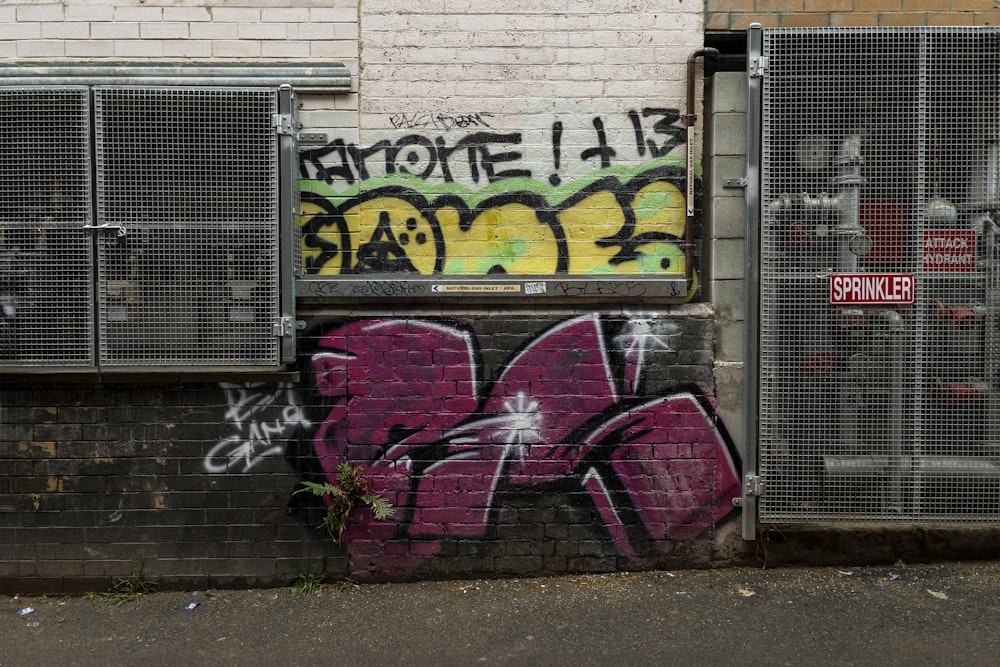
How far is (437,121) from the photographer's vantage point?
4570 mm

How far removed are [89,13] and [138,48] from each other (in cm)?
34

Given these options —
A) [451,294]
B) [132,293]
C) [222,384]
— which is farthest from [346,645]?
[132,293]

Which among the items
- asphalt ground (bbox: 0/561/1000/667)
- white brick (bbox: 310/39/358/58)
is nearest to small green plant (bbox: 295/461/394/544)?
asphalt ground (bbox: 0/561/1000/667)

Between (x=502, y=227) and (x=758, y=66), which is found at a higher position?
(x=758, y=66)

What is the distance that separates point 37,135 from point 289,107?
1.42 meters

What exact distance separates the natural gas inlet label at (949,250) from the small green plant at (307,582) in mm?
3988

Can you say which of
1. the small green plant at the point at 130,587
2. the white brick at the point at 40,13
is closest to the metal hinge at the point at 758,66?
the white brick at the point at 40,13

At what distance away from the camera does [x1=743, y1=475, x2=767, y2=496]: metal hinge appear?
456 centimetres

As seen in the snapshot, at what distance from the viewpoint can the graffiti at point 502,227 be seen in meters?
4.59

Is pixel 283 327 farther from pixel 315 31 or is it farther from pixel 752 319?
pixel 752 319

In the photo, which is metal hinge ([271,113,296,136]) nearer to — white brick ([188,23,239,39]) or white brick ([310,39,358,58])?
white brick ([310,39,358,58])

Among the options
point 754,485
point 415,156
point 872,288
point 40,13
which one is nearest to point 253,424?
point 415,156

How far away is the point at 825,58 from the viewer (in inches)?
174

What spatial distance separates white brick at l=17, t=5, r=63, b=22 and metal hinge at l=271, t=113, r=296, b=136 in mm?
1456
